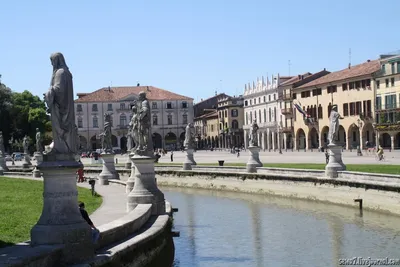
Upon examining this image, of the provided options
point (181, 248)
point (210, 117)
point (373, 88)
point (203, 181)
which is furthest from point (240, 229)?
point (210, 117)

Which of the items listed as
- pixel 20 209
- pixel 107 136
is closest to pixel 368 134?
pixel 107 136

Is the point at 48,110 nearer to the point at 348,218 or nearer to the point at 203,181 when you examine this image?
the point at 348,218

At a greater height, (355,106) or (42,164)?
(355,106)

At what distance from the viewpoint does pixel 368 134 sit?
285 feet

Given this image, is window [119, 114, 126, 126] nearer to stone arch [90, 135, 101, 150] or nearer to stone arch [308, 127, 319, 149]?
stone arch [90, 135, 101, 150]

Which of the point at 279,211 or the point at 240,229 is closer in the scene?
the point at 240,229

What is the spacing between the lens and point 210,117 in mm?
150250

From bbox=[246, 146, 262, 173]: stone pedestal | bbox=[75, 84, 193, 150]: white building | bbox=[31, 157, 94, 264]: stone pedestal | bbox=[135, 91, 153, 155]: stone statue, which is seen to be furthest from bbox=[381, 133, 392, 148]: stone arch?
bbox=[31, 157, 94, 264]: stone pedestal

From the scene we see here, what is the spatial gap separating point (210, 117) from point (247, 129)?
23767mm

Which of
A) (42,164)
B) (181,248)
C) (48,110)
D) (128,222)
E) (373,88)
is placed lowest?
(181,248)

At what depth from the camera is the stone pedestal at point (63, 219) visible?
12.0 m

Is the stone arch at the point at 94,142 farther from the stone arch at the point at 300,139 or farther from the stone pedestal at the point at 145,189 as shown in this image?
the stone pedestal at the point at 145,189

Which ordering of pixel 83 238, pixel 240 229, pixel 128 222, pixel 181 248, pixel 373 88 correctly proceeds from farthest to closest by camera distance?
pixel 373 88
pixel 240 229
pixel 181 248
pixel 128 222
pixel 83 238

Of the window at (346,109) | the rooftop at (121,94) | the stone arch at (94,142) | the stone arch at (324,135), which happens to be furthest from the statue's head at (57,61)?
the stone arch at (94,142)
